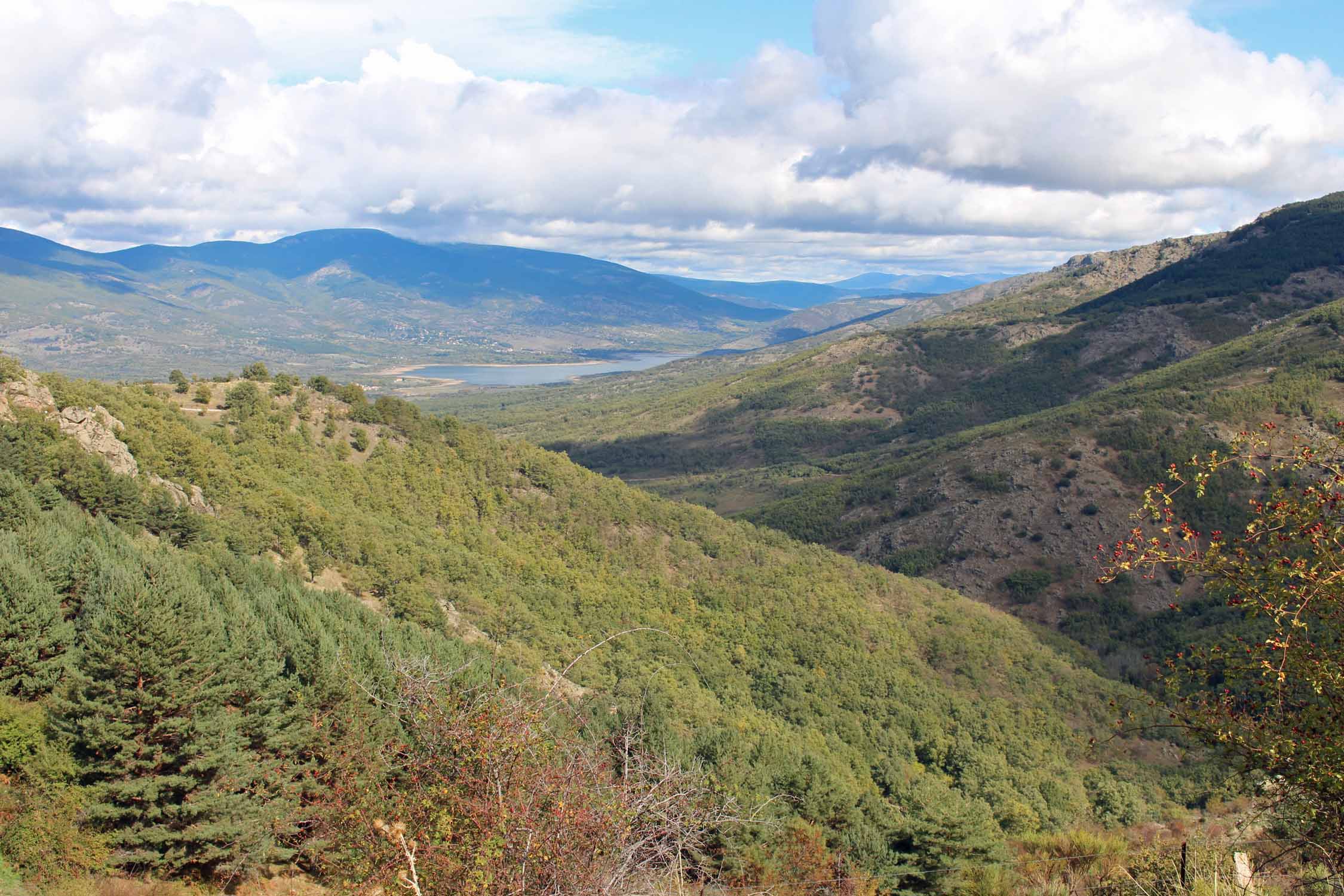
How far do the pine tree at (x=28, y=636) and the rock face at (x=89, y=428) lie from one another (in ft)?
60.3

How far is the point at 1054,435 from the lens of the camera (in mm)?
98438

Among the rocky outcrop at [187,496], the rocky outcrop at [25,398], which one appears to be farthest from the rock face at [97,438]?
the rocky outcrop at [25,398]

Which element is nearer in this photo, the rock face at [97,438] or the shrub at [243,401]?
the rock face at [97,438]

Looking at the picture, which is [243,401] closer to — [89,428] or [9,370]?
[9,370]

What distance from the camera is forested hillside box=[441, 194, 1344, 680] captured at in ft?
271

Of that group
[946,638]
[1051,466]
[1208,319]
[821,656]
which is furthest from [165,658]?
[1208,319]

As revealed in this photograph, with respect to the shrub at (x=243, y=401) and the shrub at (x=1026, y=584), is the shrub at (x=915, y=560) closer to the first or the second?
the shrub at (x=1026, y=584)

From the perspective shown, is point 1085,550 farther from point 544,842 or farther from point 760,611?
point 544,842

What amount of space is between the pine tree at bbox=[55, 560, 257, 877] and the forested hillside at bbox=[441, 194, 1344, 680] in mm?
34367

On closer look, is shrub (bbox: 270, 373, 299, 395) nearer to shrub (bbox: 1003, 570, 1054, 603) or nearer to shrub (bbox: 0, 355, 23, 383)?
shrub (bbox: 0, 355, 23, 383)

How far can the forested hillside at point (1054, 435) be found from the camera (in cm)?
8269

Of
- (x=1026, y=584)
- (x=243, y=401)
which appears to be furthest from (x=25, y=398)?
(x=1026, y=584)

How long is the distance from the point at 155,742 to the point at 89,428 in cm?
2798

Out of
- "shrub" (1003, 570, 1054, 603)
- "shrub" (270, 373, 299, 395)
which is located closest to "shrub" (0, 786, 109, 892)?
"shrub" (270, 373, 299, 395)
